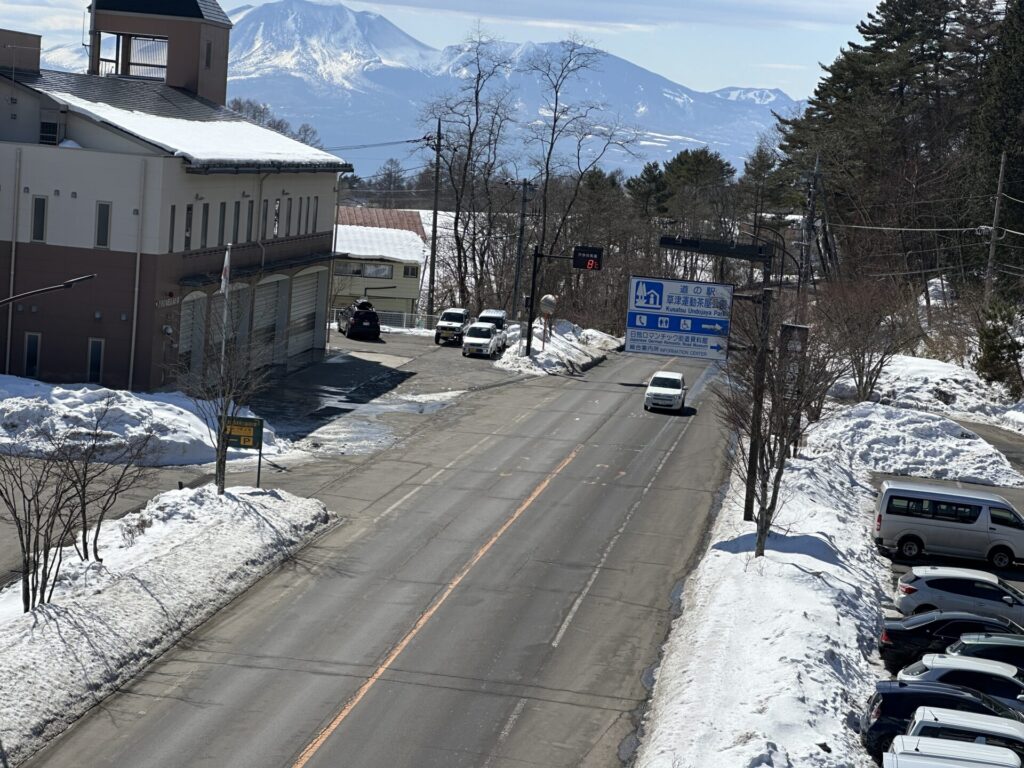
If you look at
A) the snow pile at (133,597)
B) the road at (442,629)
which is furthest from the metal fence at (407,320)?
the snow pile at (133,597)

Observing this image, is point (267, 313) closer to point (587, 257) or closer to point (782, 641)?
point (587, 257)

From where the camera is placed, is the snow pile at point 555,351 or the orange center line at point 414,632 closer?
the orange center line at point 414,632

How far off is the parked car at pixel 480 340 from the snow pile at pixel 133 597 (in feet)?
104

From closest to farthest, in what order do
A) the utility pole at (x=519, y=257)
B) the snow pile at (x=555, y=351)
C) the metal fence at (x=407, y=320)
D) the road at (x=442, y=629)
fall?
the road at (x=442, y=629) → the snow pile at (x=555, y=351) → the utility pole at (x=519, y=257) → the metal fence at (x=407, y=320)

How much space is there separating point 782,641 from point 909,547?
1156 centimetres

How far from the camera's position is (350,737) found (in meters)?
19.2

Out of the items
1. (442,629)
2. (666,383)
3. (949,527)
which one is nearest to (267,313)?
(666,383)

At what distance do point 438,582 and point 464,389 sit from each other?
26974 millimetres

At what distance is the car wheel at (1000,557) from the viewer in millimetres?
32688

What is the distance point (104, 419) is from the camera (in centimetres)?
3672

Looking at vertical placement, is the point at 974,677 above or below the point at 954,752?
below

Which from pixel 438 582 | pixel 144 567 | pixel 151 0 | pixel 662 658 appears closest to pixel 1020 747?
pixel 662 658

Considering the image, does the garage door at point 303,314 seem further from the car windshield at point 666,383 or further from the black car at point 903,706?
the black car at point 903,706

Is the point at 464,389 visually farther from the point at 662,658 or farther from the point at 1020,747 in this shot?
the point at 1020,747
